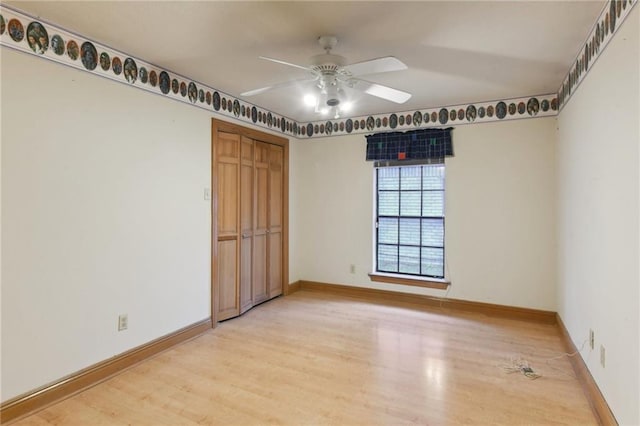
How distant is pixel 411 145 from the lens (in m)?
4.30

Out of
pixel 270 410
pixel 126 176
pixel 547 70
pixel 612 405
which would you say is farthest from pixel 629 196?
pixel 126 176

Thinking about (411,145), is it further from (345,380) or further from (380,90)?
(345,380)

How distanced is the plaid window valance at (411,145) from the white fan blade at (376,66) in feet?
7.36

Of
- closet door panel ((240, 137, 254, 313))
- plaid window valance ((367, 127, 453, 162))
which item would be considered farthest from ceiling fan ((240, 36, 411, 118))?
plaid window valance ((367, 127, 453, 162))

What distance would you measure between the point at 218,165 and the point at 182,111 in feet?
2.18

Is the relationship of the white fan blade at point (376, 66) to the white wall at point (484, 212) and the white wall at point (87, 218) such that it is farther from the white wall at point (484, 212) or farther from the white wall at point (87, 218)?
the white wall at point (484, 212)

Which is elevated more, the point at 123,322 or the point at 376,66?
the point at 376,66

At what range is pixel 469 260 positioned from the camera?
160 inches

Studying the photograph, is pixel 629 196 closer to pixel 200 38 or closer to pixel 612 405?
pixel 612 405

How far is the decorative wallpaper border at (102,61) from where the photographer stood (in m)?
2.05

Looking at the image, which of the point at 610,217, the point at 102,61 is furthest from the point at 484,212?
the point at 102,61

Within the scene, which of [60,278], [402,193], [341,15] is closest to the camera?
[341,15]

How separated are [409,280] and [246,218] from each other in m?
2.26

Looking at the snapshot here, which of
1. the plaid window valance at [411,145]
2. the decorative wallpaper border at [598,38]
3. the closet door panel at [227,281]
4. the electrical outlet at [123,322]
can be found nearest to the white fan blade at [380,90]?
the decorative wallpaper border at [598,38]
